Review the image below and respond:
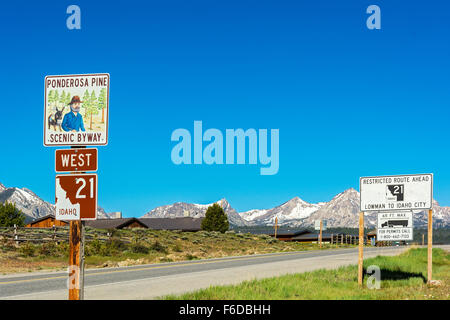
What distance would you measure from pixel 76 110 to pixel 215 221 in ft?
274

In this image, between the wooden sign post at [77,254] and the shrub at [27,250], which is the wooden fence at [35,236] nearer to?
the shrub at [27,250]

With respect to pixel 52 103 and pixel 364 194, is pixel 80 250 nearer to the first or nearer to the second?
pixel 52 103

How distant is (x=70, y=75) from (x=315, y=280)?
36.3 feet

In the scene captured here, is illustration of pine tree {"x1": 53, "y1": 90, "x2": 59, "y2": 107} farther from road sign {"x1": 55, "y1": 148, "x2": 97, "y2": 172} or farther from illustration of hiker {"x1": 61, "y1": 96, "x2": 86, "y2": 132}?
road sign {"x1": 55, "y1": 148, "x2": 97, "y2": 172}

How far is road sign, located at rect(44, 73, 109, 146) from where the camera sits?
8.23 meters

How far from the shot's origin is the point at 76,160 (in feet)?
27.2

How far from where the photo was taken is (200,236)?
6681 cm

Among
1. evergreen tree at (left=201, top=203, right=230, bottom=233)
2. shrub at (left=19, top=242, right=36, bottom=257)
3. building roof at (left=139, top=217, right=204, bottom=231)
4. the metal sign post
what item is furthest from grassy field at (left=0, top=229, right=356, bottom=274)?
building roof at (left=139, top=217, right=204, bottom=231)

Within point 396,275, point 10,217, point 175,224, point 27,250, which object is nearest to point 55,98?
point 396,275

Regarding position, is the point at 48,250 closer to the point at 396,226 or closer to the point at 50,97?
the point at 396,226

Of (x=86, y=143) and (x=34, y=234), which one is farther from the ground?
(x=86, y=143)

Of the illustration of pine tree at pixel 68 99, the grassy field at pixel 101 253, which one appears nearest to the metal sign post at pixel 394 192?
the illustration of pine tree at pixel 68 99

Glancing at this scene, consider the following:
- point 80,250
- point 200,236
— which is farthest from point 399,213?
point 200,236
